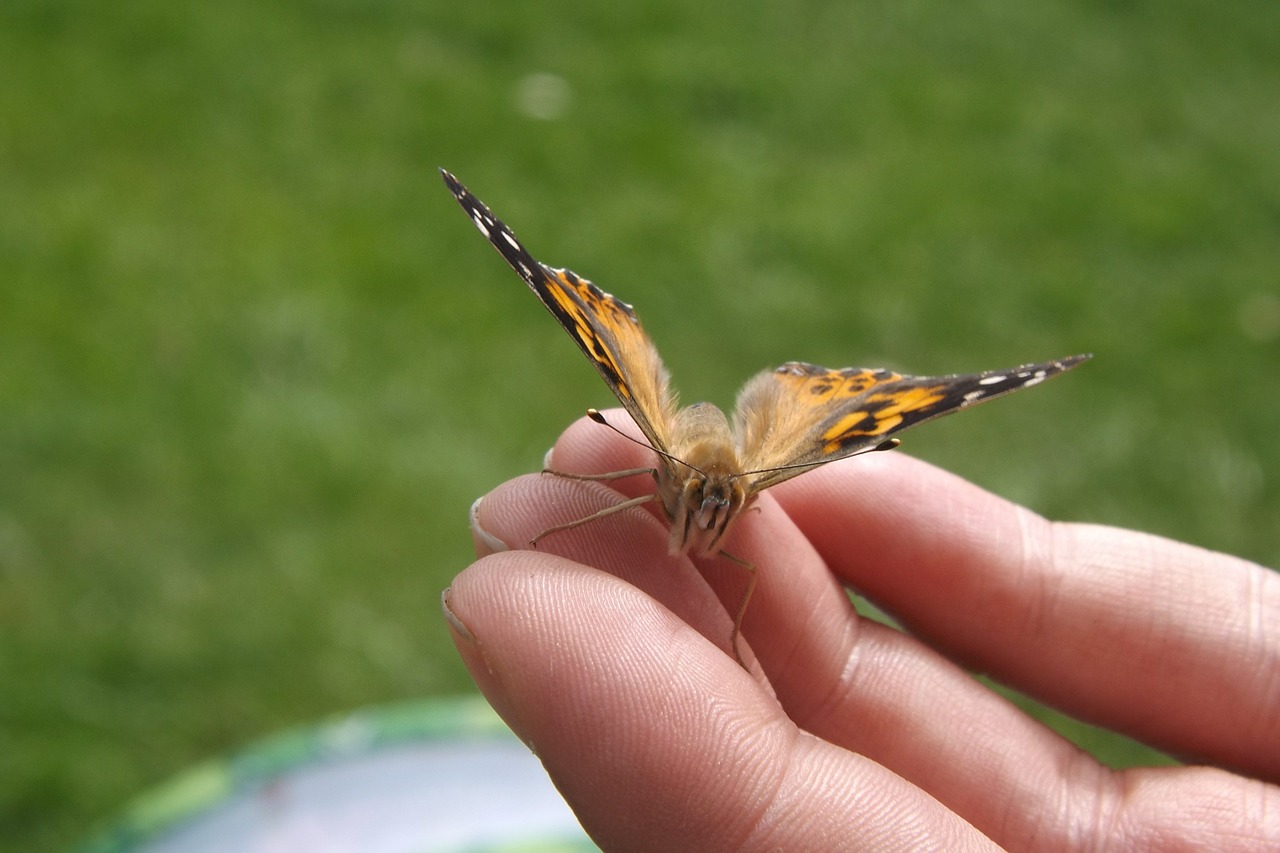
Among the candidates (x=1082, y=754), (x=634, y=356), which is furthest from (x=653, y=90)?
(x=1082, y=754)

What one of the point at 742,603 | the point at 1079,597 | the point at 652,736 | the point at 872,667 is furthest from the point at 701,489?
the point at 1079,597

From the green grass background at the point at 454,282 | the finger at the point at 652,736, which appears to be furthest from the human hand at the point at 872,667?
the green grass background at the point at 454,282

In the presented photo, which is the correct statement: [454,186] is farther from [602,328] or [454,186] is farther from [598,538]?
[598,538]

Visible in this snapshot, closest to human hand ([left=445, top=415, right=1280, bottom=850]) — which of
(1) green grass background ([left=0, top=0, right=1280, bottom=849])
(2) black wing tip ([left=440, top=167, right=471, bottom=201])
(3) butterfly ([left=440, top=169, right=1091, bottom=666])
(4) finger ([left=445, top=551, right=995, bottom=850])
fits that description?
(4) finger ([left=445, top=551, right=995, bottom=850])

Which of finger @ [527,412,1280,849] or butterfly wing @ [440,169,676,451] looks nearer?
butterfly wing @ [440,169,676,451]

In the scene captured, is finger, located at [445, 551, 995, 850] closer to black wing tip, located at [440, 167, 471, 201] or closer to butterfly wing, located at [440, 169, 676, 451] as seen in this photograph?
butterfly wing, located at [440, 169, 676, 451]

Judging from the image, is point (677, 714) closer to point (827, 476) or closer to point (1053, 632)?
point (827, 476)
